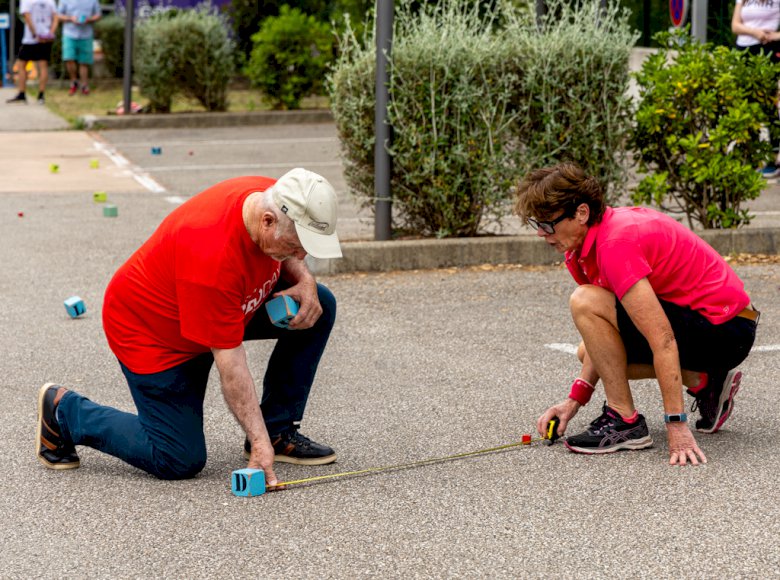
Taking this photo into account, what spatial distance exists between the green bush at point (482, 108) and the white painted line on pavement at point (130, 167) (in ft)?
15.1

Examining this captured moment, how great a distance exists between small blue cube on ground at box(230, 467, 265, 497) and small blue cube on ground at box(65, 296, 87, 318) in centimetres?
314

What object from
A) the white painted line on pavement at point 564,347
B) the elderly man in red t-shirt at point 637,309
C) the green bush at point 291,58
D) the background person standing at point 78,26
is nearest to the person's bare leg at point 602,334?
the elderly man in red t-shirt at point 637,309

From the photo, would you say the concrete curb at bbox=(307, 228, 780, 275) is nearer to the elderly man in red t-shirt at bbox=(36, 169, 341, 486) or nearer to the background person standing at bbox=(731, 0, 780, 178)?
the background person standing at bbox=(731, 0, 780, 178)

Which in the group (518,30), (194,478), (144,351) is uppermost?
(518,30)

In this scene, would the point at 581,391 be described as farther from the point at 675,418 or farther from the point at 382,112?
the point at 382,112

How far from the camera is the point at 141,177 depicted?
13.7 m

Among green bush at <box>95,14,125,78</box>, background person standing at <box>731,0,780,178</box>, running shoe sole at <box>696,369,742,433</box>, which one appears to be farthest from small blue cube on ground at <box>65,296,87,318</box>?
green bush at <box>95,14,125,78</box>

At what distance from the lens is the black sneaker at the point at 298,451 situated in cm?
480

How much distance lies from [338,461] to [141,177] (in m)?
9.33

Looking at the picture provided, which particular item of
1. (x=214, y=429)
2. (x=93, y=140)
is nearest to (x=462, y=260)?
(x=214, y=429)

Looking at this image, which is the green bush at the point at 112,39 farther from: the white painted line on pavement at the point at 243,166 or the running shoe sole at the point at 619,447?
the running shoe sole at the point at 619,447

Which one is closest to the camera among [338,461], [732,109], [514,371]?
[338,461]

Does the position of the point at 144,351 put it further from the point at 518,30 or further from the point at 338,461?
the point at 518,30

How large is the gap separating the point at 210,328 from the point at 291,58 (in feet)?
50.2
